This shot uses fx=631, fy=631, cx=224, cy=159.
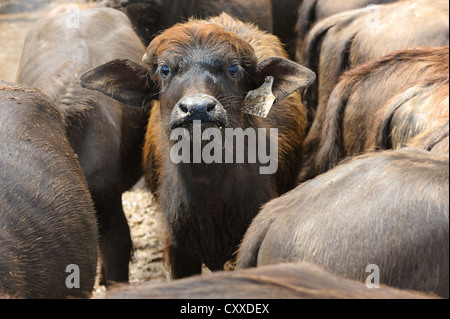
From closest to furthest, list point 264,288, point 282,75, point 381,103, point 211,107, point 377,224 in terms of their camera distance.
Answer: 1. point 264,288
2. point 377,224
3. point 211,107
4. point 381,103
5. point 282,75

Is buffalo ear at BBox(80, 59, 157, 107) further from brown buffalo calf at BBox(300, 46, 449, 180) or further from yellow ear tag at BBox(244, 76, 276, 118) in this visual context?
brown buffalo calf at BBox(300, 46, 449, 180)

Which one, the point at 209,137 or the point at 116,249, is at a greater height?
the point at 209,137

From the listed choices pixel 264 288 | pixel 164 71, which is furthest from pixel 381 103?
pixel 264 288

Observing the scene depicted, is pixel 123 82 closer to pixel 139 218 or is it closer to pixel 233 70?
pixel 233 70

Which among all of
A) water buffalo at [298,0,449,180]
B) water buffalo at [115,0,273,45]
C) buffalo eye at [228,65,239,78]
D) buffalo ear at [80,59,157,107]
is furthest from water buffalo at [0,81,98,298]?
→ water buffalo at [115,0,273,45]

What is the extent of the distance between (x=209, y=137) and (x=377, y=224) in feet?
5.05

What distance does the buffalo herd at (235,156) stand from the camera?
1.80 meters

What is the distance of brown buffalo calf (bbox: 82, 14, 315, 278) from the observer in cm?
347

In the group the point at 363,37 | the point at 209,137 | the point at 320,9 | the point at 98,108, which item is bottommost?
the point at 209,137

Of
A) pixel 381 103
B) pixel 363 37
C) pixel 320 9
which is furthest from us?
pixel 320 9

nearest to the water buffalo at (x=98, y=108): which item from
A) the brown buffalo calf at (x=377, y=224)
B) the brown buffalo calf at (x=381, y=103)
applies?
the brown buffalo calf at (x=381, y=103)

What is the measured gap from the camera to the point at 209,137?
324cm
